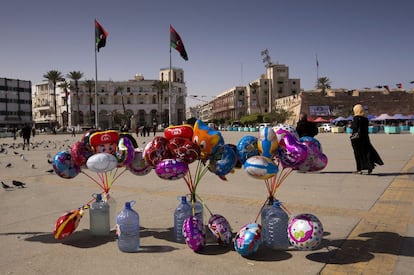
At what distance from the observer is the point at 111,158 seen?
470 cm

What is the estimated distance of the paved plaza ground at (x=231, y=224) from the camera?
4.09 metres

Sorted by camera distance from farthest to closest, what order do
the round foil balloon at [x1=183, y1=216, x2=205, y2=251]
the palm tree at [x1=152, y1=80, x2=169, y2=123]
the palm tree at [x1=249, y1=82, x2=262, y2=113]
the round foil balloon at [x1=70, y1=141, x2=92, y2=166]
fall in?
the palm tree at [x1=249, y1=82, x2=262, y2=113] → the palm tree at [x1=152, y1=80, x2=169, y2=123] → the round foil balloon at [x1=70, y1=141, x2=92, y2=166] → the round foil balloon at [x1=183, y1=216, x2=205, y2=251]

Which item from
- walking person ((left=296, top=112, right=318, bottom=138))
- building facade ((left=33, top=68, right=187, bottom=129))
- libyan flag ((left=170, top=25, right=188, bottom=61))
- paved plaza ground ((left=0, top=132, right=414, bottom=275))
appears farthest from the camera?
building facade ((left=33, top=68, right=187, bottom=129))

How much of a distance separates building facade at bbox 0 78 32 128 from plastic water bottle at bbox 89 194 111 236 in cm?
9711

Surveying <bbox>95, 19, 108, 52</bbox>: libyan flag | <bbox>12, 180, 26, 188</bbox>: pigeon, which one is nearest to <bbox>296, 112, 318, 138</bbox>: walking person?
<bbox>12, 180, 26, 188</bbox>: pigeon

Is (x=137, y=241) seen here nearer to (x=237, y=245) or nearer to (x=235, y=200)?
(x=237, y=245)

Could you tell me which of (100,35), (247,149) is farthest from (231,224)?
(100,35)

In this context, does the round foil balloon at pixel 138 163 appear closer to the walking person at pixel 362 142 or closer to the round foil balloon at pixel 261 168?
the round foil balloon at pixel 261 168

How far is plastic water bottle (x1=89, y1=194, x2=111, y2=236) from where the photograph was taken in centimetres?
518

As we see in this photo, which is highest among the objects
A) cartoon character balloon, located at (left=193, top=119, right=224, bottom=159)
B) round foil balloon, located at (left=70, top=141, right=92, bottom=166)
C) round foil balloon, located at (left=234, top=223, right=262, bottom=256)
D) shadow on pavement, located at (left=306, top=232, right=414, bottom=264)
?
cartoon character balloon, located at (left=193, top=119, right=224, bottom=159)

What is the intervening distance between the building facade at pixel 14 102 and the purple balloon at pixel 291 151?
98.9m

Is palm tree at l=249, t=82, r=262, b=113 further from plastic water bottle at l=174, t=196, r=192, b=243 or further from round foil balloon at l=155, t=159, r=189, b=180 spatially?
round foil balloon at l=155, t=159, r=189, b=180

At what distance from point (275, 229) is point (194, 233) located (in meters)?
0.97

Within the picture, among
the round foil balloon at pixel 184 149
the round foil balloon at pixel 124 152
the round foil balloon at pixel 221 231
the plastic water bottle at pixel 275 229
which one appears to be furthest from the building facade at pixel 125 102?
the plastic water bottle at pixel 275 229
